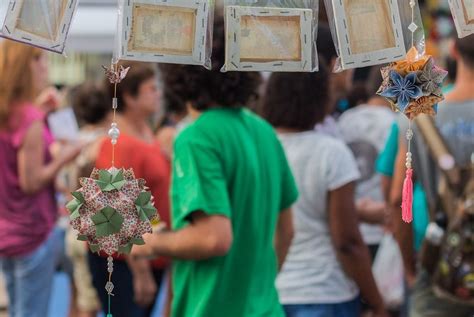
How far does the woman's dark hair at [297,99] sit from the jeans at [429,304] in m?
0.60

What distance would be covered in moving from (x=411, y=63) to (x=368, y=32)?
4.3 inches

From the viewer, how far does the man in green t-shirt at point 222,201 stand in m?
2.48

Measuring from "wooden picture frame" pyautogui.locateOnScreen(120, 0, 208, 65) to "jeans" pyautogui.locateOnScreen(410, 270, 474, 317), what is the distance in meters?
1.48

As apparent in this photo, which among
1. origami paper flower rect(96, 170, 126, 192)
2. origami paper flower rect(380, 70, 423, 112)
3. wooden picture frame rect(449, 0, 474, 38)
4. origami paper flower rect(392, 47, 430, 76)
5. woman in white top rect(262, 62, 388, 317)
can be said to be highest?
wooden picture frame rect(449, 0, 474, 38)

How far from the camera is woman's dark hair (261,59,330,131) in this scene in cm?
317

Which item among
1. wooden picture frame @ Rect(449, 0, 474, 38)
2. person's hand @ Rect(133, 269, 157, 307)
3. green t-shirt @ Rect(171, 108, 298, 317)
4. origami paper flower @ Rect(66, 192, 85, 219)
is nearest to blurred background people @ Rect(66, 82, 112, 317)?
person's hand @ Rect(133, 269, 157, 307)

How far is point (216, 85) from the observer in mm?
2664

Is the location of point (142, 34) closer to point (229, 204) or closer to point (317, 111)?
point (229, 204)

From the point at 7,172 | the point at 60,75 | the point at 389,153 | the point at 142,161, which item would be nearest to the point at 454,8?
the point at 389,153

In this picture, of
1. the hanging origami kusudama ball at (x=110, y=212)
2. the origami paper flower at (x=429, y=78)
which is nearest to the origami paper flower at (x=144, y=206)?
the hanging origami kusudama ball at (x=110, y=212)

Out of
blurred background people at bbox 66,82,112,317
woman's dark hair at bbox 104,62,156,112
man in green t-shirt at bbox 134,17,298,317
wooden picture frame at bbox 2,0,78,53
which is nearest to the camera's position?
wooden picture frame at bbox 2,0,78,53

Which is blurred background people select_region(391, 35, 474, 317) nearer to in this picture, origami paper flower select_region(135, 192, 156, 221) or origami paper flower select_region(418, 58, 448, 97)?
origami paper flower select_region(418, 58, 448, 97)

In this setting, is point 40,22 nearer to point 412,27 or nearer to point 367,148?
point 412,27

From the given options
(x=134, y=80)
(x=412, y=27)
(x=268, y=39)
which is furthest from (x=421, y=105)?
(x=134, y=80)
